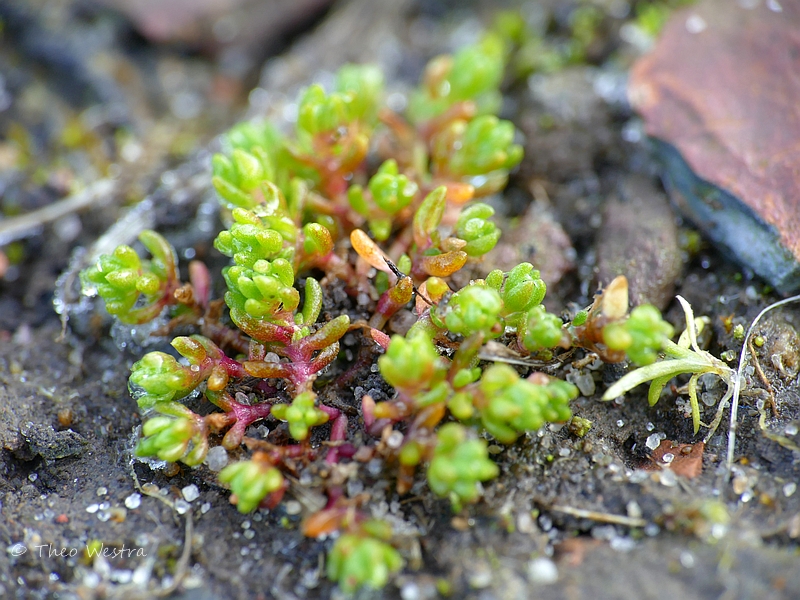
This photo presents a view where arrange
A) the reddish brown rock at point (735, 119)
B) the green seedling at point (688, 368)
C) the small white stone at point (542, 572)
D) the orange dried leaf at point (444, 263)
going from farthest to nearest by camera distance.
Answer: the reddish brown rock at point (735, 119) < the orange dried leaf at point (444, 263) < the green seedling at point (688, 368) < the small white stone at point (542, 572)

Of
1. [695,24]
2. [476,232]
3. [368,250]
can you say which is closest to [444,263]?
[476,232]

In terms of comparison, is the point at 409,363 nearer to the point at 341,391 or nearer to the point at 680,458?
the point at 341,391

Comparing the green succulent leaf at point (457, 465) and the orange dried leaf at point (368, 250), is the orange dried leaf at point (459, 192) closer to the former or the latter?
the orange dried leaf at point (368, 250)

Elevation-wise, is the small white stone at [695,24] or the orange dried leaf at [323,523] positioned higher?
the small white stone at [695,24]

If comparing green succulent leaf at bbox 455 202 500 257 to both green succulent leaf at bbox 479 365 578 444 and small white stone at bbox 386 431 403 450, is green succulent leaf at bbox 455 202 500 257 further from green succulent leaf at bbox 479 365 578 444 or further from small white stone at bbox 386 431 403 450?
small white stone at bbox 386 431 403 450

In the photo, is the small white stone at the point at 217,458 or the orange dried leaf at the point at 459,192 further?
the orange dried leaf at the point at 459,192

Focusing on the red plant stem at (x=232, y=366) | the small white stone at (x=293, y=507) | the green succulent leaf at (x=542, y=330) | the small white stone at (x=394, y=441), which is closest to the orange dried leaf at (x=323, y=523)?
the small white stone at (x=293, y=507)

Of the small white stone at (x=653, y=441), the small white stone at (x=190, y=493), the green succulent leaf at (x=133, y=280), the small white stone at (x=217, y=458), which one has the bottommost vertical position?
the small white stone at (x=653, y=441)
